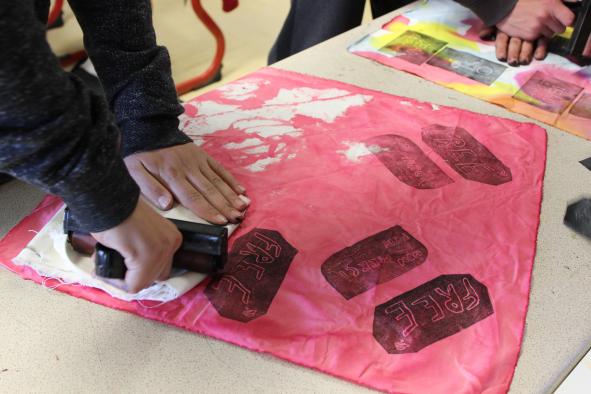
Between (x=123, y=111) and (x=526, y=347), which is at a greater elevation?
(x=123, y=111)

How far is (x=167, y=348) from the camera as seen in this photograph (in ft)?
1.89

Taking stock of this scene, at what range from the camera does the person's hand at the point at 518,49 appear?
1.07 meters

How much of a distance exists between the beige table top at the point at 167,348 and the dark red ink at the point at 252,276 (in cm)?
5

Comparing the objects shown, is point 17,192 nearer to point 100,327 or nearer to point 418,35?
point 100,327

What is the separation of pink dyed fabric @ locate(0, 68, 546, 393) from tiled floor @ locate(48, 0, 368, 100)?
3.31ft

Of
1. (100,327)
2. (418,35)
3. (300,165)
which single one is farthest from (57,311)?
(418,35)

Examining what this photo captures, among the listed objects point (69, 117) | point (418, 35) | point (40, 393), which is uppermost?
point (69, 117)

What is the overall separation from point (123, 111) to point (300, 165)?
10.5 inches

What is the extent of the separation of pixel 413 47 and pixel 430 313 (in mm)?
666

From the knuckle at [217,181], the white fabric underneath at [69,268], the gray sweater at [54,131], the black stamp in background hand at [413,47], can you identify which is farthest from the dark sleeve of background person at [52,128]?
the black stamp in background hand at [413,47]

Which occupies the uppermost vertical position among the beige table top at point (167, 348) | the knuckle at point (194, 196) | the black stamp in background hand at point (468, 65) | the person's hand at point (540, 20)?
the person's hand at point (540, 20)

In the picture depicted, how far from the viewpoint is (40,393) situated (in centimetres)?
54

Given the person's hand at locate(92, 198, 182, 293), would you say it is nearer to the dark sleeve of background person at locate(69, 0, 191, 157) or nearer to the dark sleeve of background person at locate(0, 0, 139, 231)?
the dark sleeve of background person at locate(0, 0, 139, 231)

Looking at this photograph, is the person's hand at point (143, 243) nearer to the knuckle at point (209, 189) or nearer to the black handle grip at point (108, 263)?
the black handle grip at point (108, 263)
